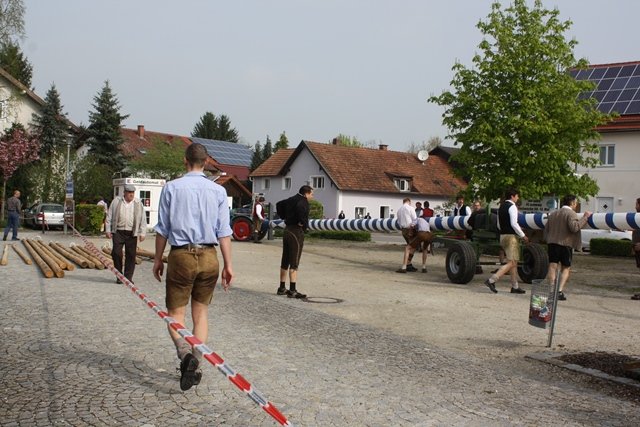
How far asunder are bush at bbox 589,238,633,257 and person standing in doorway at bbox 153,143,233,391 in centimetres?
2339

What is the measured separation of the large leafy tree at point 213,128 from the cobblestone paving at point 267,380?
3928 inches

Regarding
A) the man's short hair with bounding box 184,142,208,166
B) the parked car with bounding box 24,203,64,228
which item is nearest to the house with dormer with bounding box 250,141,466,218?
the parked car with bounding box 24,203,64,228

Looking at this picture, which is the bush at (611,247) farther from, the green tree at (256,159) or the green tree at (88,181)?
the green tree at (256,159)

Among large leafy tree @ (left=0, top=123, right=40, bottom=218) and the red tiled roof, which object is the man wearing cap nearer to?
large leafy tree @ (left=0, top=123, right=40, bottom=218)

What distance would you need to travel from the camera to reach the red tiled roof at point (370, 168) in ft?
181

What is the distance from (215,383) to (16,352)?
2261 millimetres

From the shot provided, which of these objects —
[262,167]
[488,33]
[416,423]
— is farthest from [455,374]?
[262,167]

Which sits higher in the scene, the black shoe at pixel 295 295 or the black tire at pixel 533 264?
the black tire at pixel 533 264

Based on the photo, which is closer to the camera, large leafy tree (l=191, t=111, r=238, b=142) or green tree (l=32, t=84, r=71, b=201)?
green tree (l=32, t=84, r=71, b=201)

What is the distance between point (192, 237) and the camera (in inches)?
215

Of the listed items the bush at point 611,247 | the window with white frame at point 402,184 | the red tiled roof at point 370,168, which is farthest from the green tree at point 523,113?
the window with white frame at point 402,184

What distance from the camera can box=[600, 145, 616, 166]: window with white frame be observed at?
35.7 m

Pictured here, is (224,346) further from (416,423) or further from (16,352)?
(416,423)

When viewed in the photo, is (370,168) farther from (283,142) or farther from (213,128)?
(213,128)
